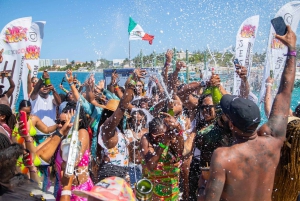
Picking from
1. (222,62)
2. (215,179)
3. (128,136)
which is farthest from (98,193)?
(222,62)

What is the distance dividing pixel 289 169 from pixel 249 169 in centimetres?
44

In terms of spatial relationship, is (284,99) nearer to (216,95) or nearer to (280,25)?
(280,25)

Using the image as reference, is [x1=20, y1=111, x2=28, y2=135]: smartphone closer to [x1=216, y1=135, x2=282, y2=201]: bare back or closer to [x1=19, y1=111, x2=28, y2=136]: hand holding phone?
[x1=19, y1=111, x2=28, y2=136]: hand holding phone

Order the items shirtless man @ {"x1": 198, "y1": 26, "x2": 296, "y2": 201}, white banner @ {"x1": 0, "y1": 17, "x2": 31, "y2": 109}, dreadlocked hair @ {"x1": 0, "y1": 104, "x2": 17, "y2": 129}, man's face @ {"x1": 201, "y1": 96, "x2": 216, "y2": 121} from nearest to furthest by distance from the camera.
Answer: shirtless man @ {"x1": 198, "y1": 26, "x2": 296, "y2": 201}
man's face @ {"x1": 201, "y1": 96, "x2": 216, "y2": 121}
dreadlocked hair @ {"x1": 0, "y1": 104, "x2": 17, "y2": 129}
white banner @ {"x1": 0, "y1": 17, "x2": 31, "y2": 109}

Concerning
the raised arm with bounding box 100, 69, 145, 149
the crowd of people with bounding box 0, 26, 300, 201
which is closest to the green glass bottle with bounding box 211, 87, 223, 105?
the crowd of people with bounding box 0, 26, 300, 201

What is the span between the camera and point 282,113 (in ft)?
7.55

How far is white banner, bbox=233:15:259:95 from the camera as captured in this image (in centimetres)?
650

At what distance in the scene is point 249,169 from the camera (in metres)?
2.06

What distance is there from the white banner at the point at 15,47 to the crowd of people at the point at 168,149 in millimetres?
1616

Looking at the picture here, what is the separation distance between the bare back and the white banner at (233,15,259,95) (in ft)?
15.2

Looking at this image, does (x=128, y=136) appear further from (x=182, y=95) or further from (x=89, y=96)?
(x=182, y=95)

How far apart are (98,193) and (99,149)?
1846 millimetres

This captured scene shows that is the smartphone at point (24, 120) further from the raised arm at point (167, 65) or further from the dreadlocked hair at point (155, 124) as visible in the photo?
the raised arm at point (167, 65)

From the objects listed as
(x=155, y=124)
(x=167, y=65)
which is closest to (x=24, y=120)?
(x=155, y=124)
